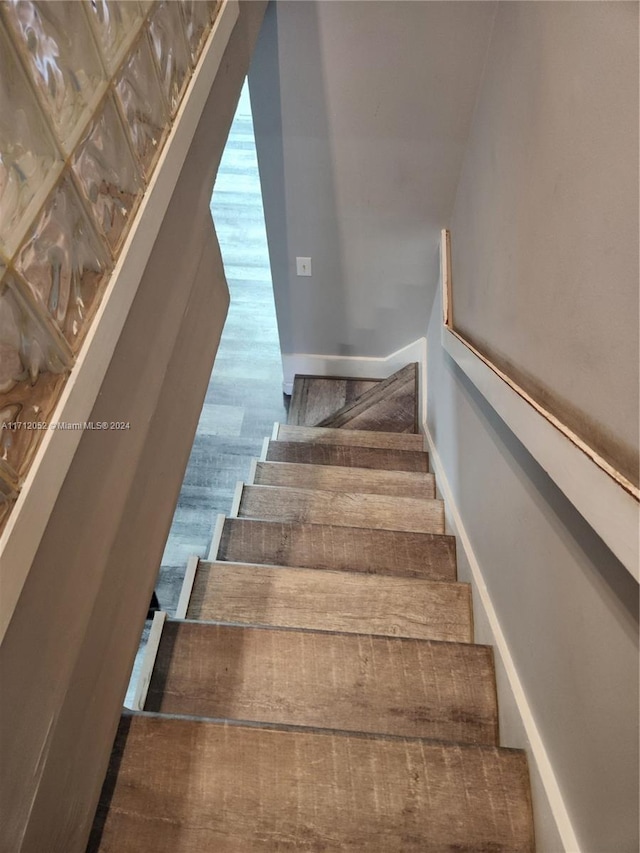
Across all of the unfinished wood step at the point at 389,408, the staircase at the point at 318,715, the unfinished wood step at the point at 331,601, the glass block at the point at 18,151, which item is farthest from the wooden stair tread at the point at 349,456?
the glass block at the point at 18,151

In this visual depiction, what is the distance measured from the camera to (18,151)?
0.63 metres

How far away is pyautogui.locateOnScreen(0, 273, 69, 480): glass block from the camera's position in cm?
63

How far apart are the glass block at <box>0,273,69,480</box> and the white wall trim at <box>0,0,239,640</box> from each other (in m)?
0.02

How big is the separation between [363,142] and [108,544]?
2144mm

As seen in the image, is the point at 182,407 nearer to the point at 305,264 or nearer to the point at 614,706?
the point at 614,706

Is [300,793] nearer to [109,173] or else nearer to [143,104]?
[109,173]

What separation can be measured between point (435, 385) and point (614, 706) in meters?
2.15

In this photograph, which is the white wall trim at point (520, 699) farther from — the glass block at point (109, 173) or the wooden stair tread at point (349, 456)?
the glass block at point (109, 173)

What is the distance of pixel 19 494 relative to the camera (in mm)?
663

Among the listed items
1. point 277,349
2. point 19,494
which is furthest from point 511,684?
point 277,349

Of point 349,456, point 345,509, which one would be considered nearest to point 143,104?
point 345,509

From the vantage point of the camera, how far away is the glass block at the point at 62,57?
625mm

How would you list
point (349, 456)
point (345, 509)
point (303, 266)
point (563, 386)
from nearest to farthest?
point (563, 386) → point (345, 509) → point (349, 456) → point (303, 266)

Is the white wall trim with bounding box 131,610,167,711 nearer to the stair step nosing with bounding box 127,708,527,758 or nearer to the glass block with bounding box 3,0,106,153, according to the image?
the stair step nosing with bounding box 127,708,527,758
